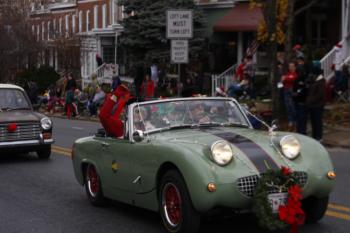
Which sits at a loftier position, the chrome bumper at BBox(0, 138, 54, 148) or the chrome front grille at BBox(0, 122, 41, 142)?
the chrome front grille at BBox(0, 122, 41, 142)

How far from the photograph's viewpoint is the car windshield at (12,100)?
49.1 feet

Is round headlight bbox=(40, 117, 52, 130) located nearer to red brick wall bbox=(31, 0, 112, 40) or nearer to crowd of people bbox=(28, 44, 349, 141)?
crowd of people bbox=(28, 44, 349, 141)

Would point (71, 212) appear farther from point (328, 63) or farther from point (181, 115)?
point (328, 63)

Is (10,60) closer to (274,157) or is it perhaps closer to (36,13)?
(36,13)

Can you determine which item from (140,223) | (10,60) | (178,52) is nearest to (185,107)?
(140,223)

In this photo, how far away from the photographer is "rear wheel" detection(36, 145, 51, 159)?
1455 centimetres

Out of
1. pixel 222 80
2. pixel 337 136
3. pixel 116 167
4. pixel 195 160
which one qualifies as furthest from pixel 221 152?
pixel 222 80

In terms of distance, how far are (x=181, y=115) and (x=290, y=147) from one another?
155 centimetres

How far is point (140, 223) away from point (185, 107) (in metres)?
1.43

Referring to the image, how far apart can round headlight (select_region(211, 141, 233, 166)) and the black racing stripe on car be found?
183mm

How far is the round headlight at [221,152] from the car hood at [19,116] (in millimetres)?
8085

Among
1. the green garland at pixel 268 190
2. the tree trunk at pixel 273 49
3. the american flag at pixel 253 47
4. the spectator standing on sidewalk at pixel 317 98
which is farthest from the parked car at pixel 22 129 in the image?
the american flag at pixel 253 47

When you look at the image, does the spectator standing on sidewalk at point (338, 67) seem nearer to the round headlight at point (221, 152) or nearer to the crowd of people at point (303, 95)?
the crowd of people at point (303, 95)

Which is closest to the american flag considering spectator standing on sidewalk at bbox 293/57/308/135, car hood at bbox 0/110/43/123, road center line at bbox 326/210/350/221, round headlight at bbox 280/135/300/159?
spectator standing on sidewalk at bbox 293/57/308/135
